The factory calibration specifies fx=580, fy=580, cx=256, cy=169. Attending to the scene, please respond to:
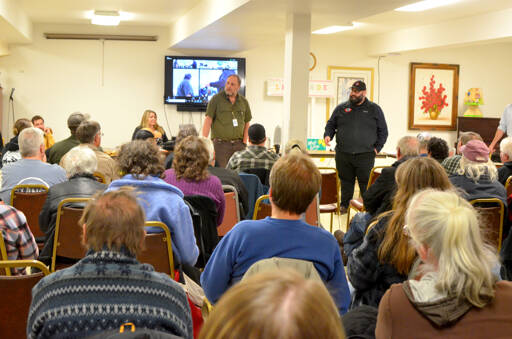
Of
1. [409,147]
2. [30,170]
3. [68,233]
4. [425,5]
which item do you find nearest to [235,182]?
[68,233]

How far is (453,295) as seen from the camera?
154cm

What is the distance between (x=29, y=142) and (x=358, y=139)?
3.99 meters

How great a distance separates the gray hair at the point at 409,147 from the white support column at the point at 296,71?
1926 mm

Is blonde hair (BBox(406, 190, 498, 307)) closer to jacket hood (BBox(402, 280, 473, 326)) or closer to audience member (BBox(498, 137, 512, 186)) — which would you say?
jacket hood (BBox(402, 280, 473, 326))

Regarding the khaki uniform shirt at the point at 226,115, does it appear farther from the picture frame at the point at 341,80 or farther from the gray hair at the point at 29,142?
the picture frame at the point at 341,80

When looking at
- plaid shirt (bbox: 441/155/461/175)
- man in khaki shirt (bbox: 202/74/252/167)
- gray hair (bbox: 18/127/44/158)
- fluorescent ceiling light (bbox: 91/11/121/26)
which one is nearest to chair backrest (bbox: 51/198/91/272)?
gray hair (bbox: 18/127/44/158)

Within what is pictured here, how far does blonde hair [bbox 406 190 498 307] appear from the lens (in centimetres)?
154

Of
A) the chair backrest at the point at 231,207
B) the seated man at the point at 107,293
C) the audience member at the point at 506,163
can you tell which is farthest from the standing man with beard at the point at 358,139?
the seated man at the point at 107,293

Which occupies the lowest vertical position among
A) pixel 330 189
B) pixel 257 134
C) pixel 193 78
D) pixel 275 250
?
pixel 330 189

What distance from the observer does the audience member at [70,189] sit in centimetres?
316

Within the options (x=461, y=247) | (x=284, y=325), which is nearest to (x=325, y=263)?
(x=461, y=247)

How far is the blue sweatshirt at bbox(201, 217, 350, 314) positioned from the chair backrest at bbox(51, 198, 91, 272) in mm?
1077

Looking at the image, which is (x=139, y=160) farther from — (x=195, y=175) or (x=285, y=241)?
(x=285, y=241)

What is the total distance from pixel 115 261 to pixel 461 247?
98cm
